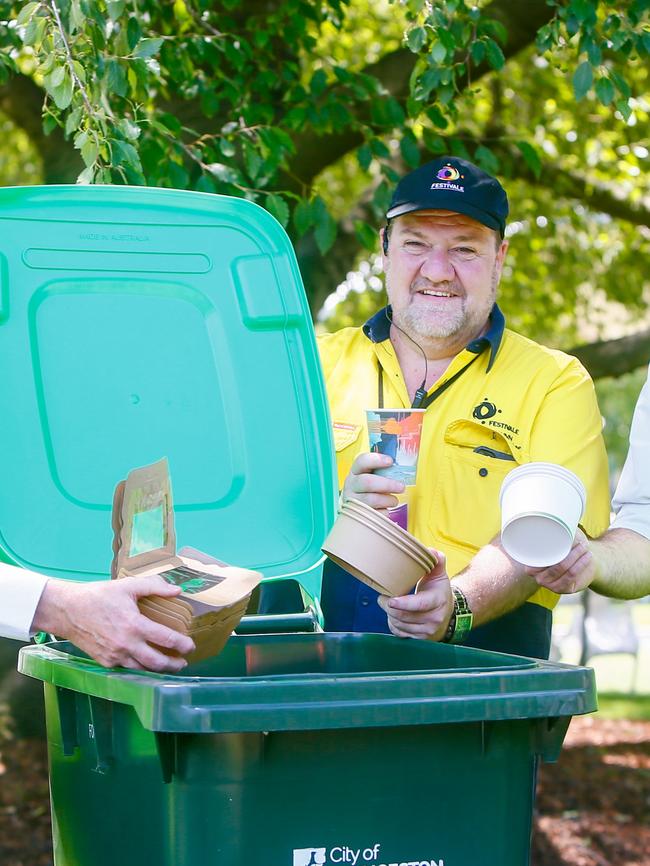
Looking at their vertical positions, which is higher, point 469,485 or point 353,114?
point 353,114

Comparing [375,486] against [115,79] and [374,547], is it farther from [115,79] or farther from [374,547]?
[115,79]

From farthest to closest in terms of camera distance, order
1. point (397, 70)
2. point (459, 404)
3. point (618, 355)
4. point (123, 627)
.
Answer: point (618, 355) < point (397, 70) < point (459, 404) < point (123, 627)

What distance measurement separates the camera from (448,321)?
10.4 feet

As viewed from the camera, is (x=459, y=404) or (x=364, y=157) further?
(x=364, y=157)

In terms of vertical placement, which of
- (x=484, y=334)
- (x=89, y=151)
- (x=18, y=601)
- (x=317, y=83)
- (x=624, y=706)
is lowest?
(x=624, y=706)

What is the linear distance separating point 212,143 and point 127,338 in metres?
1.36

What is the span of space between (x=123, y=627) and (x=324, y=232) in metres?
2.24

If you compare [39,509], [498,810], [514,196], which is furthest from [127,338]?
[514,196]

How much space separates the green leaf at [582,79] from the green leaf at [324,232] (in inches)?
36.9

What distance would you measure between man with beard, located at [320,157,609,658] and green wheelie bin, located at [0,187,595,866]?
0.65 ft

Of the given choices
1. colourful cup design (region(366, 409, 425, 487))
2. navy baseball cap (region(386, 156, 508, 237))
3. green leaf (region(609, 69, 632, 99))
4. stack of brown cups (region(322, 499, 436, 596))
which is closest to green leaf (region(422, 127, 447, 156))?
green leaf (region(609, 69, 632, 99))

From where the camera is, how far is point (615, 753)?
861 cm

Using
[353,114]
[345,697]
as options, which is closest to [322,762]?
[345,697]

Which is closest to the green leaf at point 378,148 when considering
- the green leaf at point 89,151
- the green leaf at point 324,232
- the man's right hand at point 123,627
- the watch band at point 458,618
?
the green leaf at point 324,232
